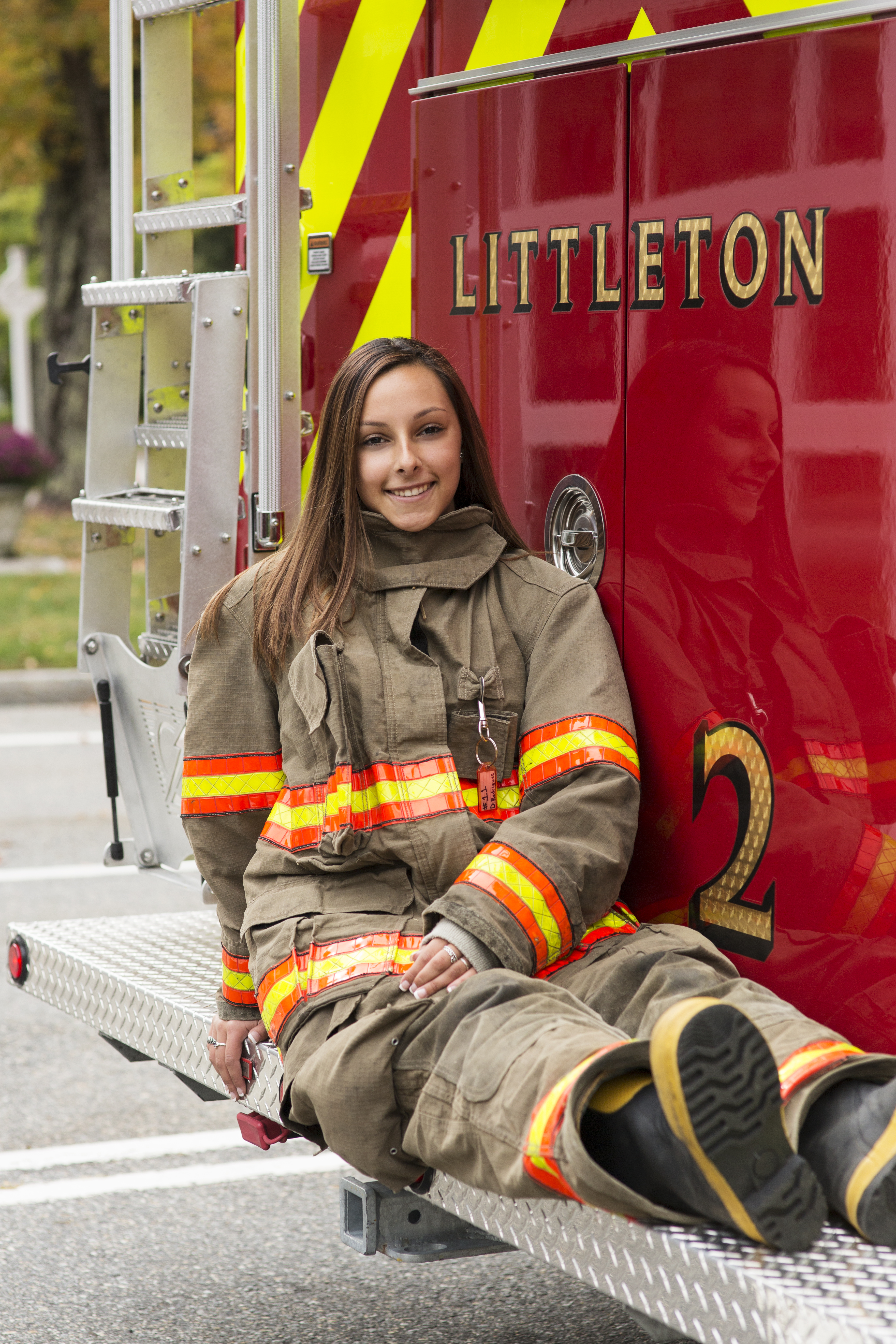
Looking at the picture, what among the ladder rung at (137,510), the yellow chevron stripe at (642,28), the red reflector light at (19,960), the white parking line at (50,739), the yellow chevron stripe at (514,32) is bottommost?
the white parking line at (50,739)

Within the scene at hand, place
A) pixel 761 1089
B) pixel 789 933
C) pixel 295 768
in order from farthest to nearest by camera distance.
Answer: pixel 295 768
pixel 789 933
pixel 761 1089

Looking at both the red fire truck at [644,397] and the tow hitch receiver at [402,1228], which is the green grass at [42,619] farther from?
the tow hitch receiver at [402,1228]

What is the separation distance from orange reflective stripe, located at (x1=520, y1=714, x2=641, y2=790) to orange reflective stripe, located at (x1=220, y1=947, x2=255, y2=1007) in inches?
19.4

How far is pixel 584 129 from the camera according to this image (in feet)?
7.82

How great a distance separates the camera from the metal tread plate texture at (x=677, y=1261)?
1.52 meters

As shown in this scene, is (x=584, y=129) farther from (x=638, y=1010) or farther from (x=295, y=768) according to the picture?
(x=638, y=1010)

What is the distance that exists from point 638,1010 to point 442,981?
257 mm

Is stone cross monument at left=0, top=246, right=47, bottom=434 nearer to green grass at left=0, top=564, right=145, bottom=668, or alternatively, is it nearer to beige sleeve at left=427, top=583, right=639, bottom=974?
green grass at left=0, top=564, right=145, bottom=668

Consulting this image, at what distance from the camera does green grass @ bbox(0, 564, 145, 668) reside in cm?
982

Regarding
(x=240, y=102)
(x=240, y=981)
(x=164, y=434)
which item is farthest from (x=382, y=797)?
(x=240, y=102)

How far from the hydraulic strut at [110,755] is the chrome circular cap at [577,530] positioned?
42.5 inches

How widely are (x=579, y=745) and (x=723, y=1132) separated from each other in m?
0.77

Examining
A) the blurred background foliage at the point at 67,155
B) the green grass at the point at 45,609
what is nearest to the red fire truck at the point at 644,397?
the green grass at the point at 45,609

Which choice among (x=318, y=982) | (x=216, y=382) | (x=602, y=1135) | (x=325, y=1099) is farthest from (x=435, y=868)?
(x=216, y=382)
